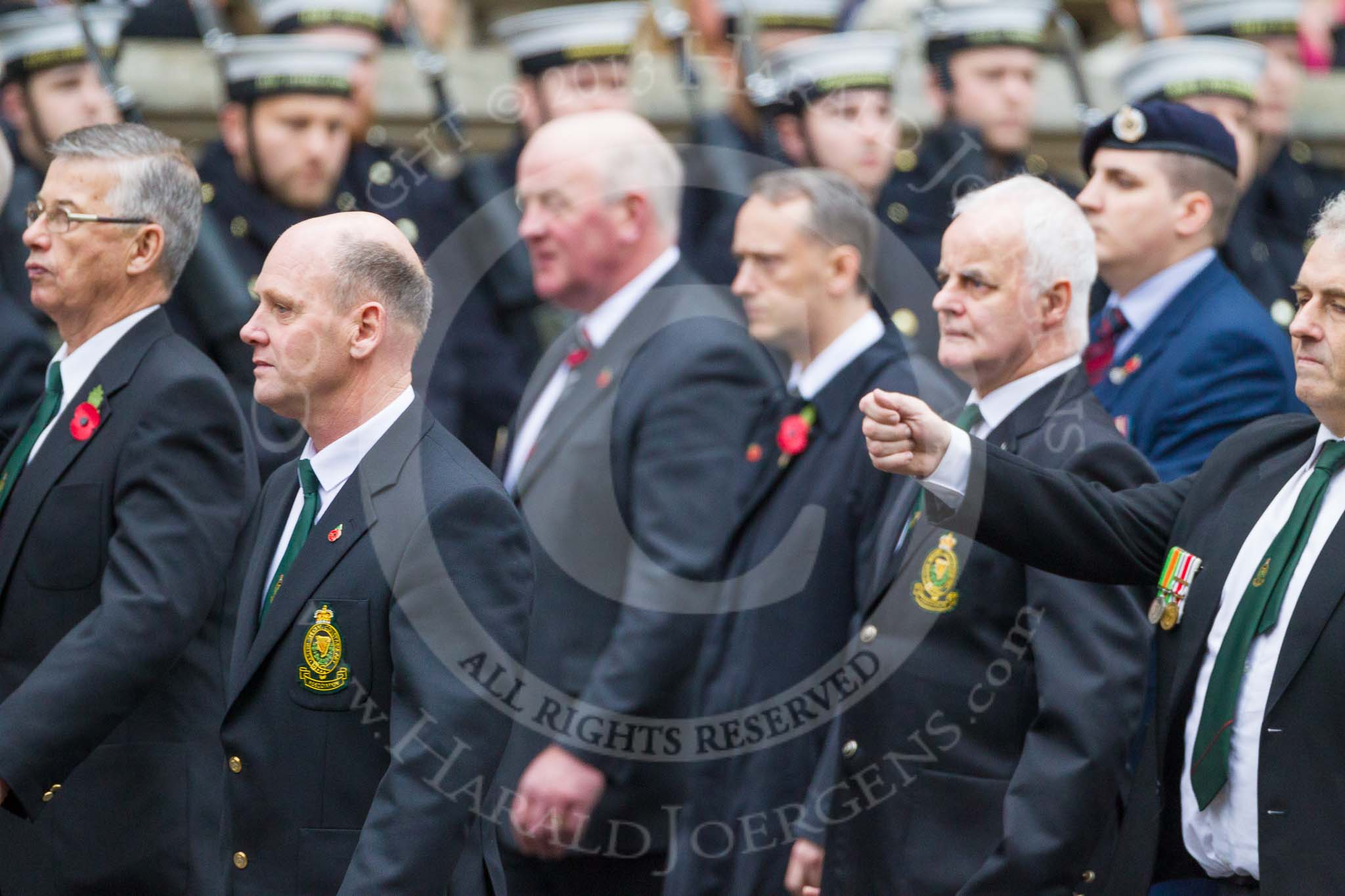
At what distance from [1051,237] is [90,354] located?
6.75 feet

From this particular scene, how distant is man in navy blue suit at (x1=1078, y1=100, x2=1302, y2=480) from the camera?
16.0 feet

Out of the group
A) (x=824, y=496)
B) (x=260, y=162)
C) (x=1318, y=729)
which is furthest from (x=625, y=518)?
(x=260, y=162)

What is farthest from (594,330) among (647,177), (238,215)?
(238,215)

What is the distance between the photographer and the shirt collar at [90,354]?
4371 mm

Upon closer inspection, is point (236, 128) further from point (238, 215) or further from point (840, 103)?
point (840, 103)

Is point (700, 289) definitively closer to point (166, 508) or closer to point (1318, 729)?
point (166, 508)

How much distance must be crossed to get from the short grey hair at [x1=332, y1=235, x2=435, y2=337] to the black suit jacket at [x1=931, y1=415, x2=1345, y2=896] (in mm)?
1099

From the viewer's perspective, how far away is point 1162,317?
5.02 metres

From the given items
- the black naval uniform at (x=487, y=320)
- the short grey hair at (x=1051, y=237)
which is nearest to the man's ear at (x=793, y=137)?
the black naval uniform at (x=487, y=320)

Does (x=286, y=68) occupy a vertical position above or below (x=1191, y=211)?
above

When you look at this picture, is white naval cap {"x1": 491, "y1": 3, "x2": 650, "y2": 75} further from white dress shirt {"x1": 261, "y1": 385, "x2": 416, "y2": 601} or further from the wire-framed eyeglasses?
white dress shirt {"x1": 261, "y1": 385, "x2": 416, "y2": 601}

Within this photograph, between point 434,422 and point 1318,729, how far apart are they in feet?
5.45

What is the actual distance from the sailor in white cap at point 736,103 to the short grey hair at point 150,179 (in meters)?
2.96

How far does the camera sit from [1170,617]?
12.5 ft
